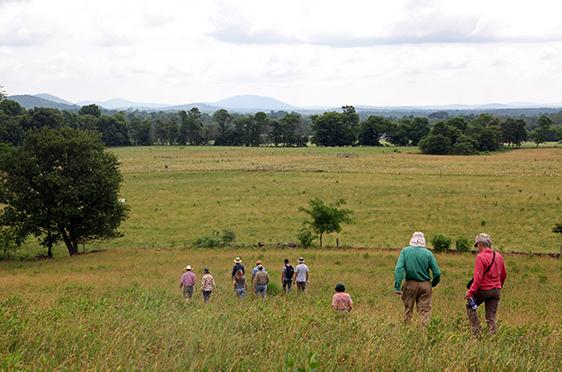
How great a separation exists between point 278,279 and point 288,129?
436ft

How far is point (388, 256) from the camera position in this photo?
29578mm

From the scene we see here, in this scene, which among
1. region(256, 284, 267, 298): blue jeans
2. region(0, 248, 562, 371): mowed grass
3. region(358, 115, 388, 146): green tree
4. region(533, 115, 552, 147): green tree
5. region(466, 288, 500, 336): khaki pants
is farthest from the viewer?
region(358, 115, 388, 146): green tree

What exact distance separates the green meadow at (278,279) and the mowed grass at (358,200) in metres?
0.23

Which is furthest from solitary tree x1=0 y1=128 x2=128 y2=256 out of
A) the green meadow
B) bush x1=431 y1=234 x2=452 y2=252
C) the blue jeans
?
bush x1=431 y1=234 x2=452 y2=252

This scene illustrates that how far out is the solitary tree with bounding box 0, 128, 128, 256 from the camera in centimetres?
3366

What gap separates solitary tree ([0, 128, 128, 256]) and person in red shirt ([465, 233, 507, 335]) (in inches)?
1134

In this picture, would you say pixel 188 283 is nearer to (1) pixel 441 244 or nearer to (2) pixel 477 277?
(2) pixel 477 277

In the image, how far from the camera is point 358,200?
180 ft

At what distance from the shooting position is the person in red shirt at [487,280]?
9.61m

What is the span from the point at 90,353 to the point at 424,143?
12068cm

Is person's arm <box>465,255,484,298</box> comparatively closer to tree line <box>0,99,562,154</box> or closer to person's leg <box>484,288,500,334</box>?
person's leg <box>484,288,500,334</box>

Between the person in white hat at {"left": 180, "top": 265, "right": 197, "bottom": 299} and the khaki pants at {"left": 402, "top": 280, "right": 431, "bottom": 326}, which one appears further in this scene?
the person in white hat at {"left": 180, "top": 265, "right": 197, "bottom": 299}

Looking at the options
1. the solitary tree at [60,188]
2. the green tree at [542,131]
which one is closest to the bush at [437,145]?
the green tree at [542,131]

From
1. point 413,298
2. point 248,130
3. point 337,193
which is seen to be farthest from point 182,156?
point 413,298
